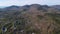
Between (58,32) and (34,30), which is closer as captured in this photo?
(58,32)

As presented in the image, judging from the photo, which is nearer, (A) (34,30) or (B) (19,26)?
(A) (34,30)

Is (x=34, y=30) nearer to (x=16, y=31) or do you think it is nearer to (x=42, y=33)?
(x=42, y=33)

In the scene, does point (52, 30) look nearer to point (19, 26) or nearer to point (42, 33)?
point (42, 33)

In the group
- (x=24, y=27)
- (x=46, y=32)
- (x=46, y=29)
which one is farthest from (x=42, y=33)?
(x=24, y=27)

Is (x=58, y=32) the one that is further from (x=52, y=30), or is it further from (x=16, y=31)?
(x=16, y=31)

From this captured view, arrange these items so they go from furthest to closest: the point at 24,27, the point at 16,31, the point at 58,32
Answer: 1. the point at 24,27
2. the point at 16,31
3. the point at 58,32

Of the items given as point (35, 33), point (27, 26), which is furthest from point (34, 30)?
point (27, 26)

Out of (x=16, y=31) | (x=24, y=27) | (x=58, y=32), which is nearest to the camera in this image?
(x=58, y=32)
